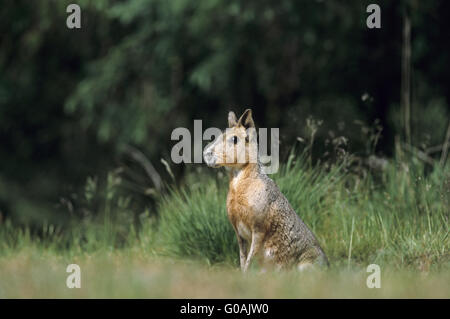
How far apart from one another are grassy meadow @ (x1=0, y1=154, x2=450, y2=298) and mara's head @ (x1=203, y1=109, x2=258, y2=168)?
2.70 feet

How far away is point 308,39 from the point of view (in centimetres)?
1193

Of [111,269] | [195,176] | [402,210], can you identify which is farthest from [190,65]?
[111,269]

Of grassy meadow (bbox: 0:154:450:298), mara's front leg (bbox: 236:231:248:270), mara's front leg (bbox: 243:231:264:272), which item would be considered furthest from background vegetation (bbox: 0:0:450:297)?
mara's front leg (bbox: 243:231:264:272)

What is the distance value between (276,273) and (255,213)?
466 millimetres

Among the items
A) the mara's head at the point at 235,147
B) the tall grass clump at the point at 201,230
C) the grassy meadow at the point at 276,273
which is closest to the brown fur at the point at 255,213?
the mara's head at the point at 235,147

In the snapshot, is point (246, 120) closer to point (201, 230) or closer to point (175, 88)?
point (201, 230)

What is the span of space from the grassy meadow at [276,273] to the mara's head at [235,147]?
0.82m

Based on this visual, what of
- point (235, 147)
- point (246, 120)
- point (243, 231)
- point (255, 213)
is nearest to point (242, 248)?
point (243, 231)

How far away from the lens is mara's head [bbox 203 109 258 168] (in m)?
5.20

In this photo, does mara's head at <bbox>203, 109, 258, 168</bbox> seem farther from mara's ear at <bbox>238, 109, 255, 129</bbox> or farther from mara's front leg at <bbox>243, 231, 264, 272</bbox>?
mara's front leg at <bbox>243, 231, 264, 272</bbox>

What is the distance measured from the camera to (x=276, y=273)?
512 centimetres

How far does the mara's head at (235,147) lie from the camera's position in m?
5.20

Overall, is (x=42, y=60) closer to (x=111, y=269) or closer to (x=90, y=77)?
(x=90, y=77)

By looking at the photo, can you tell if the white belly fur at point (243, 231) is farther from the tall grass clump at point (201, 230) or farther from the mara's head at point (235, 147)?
the tall grass clump at point (201, 230)
